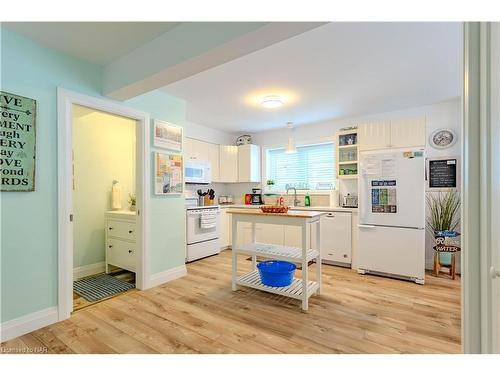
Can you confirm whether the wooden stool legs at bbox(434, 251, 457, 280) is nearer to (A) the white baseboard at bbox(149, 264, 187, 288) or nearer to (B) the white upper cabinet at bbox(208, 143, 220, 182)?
(A) the white baseboard at bbox(149, 264, 187, 288)

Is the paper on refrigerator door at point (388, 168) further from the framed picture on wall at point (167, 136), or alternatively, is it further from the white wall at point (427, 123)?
the framed picture on wall at point (167, 136)

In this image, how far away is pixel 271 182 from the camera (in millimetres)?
5035

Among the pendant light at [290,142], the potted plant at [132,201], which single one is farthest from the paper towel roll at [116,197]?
the pendant light at [290,142]

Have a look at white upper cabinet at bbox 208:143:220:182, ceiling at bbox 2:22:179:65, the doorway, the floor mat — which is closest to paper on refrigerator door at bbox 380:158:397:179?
ceiling at bbox 2:22:179:65

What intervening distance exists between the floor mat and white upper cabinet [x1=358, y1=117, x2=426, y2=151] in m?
3.61

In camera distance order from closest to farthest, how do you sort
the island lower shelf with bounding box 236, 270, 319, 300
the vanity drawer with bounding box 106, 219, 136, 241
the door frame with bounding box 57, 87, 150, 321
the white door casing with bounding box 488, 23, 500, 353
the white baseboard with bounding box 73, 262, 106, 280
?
the white door casing with bounding box 488, 23, 500, 353, the door frame with bounding box 57, 87, 150, 321, the island lower shelf with bounding box 236, 270, 319, 300, the vanity drawer with bounding box 106, 219, 136, 241, the white baseboard with bounding box 73, 262, 106, 280

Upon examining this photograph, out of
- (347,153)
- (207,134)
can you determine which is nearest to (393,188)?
(347,153)

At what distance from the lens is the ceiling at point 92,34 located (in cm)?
184

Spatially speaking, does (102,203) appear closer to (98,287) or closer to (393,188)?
(98,287)

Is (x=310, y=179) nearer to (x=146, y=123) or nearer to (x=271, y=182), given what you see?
(x=271, y=182)

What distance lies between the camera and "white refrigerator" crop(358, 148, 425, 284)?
3051 millimetres

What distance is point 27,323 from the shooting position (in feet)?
6.45

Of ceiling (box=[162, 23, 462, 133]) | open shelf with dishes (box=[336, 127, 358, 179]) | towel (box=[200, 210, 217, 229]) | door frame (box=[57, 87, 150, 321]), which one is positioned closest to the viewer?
ceiling (box=[162, 23, 462, 133])

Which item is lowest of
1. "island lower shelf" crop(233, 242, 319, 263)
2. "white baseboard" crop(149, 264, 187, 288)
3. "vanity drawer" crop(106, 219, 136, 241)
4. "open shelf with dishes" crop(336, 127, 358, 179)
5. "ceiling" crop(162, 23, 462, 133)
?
"white baseboard" crop(149, 264, 187, 288)
